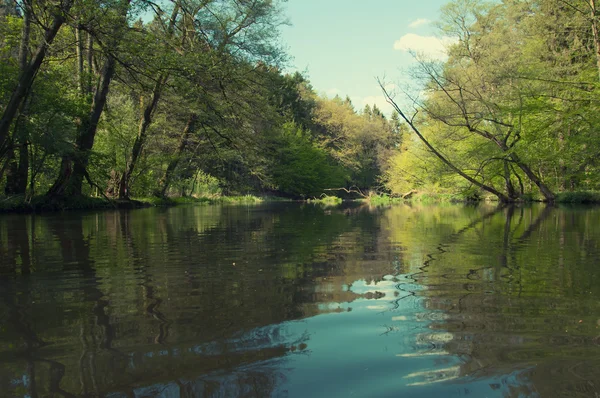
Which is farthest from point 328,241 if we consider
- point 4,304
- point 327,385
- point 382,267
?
point 327,385

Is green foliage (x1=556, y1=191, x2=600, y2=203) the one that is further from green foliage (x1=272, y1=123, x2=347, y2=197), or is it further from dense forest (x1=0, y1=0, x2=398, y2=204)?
green foliage (x1=272, y1=123, x2=347, y2=197)

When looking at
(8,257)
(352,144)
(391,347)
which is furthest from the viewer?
(352,144)

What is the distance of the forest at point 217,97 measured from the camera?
400 inches

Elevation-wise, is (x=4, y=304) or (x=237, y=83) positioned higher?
(x=237, y=83)

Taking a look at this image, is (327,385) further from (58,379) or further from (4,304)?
(4,304)

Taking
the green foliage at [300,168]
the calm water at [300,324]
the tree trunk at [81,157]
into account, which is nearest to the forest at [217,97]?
the tree trunk at [81,157]

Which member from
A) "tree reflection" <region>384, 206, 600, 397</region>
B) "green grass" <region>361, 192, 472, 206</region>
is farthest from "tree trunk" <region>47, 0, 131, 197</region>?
"green grass" <region>361, 192, 472, 206</region>

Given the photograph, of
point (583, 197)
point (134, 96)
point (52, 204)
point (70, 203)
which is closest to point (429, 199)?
point (583, 197)

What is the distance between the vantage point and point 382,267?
19.8 feet

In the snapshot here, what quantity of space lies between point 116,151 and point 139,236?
1731cm

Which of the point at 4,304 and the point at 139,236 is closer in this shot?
the point at 4,304

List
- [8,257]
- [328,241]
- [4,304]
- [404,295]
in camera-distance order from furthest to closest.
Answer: [328,241] < [8,257] < [404,295] < [4,304]

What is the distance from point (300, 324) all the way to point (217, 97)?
1164 cm

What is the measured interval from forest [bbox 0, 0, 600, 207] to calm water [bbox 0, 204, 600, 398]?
4553mm
